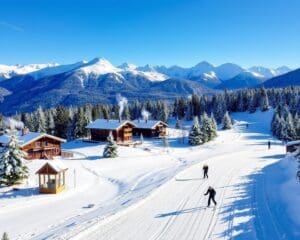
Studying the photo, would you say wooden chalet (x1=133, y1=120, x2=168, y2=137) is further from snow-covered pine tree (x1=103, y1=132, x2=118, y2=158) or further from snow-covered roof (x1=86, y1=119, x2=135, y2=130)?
snow-covered pine tree (x1=103, y1=132, x2=118, y2=158)

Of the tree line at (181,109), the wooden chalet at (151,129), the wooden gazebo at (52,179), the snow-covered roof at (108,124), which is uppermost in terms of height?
the tree line at (181,109)

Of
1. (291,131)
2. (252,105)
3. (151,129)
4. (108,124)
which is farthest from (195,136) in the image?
(252,105)

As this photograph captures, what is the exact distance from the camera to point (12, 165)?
128ft

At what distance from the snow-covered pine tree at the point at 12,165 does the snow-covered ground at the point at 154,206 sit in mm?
1558

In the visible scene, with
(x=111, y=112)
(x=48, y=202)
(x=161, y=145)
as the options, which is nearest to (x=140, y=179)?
(x=48, y=202)

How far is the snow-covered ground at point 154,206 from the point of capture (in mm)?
17938

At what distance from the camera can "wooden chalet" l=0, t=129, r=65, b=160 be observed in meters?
59.5

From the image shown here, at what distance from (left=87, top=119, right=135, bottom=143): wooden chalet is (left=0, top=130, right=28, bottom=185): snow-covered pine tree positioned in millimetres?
36642

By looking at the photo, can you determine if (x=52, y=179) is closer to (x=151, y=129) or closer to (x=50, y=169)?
(x=50, y=169)

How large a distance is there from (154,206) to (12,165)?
21.7m

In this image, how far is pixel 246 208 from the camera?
21.5 m

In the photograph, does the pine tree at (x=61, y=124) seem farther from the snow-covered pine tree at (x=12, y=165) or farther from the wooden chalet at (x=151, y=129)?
the snow-covered pine tree at (x=12, y=165)

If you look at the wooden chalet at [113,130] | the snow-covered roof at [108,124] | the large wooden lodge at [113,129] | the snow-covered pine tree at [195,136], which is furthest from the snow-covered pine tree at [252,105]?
the snow-covered roof at [108,124]


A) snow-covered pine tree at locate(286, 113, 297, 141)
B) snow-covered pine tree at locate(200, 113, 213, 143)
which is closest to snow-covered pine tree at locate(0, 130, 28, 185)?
snow-covered pine tree at locate(200, 113, 213, 143)
